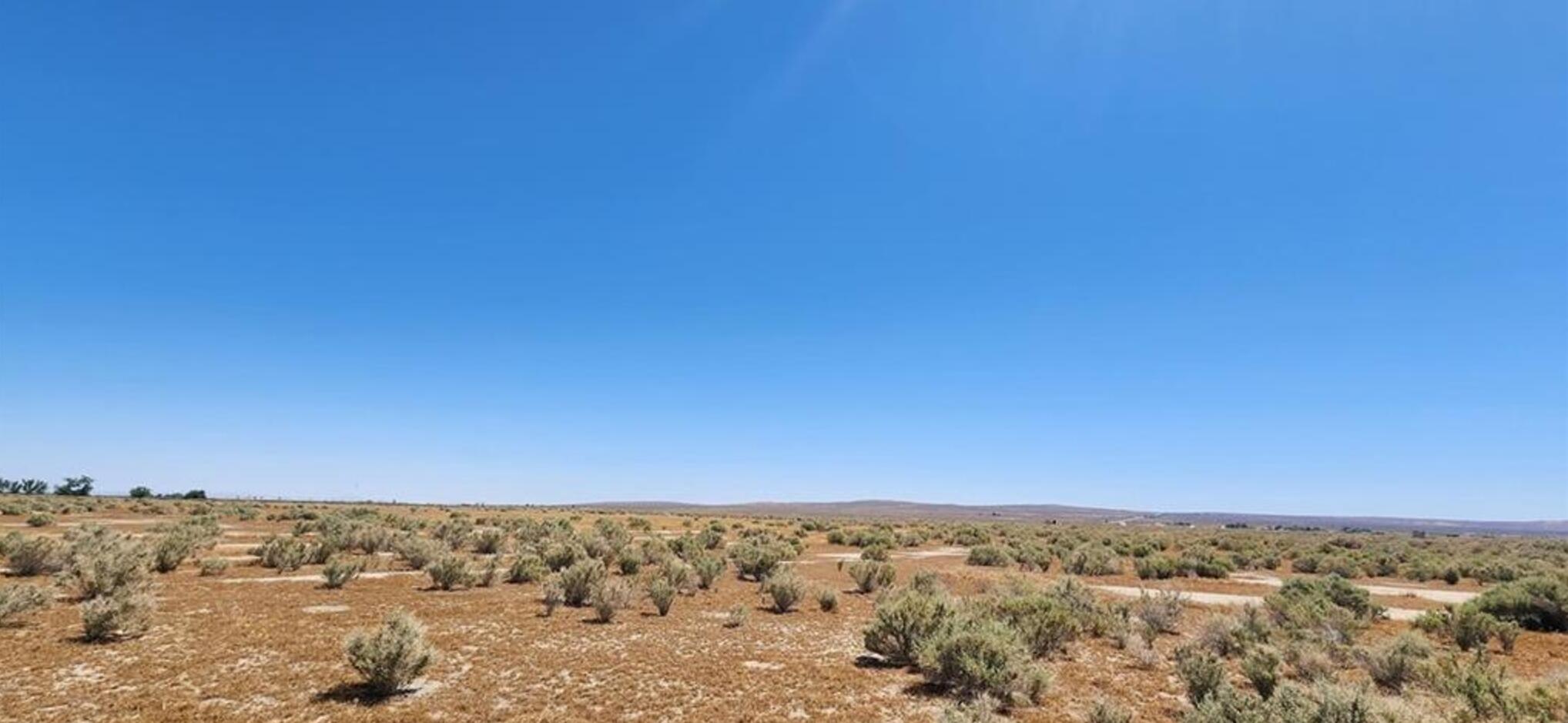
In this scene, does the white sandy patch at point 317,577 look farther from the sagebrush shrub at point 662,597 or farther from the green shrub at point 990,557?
the green shrub at point 990,557

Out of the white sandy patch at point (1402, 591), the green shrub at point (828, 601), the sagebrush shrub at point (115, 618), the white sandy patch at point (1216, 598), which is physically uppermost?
the sagebrush shrub at point (115, 618)

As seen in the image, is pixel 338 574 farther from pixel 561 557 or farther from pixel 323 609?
pixel 561 557

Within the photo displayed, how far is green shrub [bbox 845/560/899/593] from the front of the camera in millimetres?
21938

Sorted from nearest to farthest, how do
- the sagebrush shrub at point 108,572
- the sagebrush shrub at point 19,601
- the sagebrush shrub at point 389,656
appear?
1. the sagebrush shrub at point 389,656
2. the sagebrush shrub at point 19,601
3. the sagebrush shrub at point 108,572

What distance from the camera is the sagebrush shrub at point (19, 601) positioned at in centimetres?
1237

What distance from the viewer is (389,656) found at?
31.5 ft

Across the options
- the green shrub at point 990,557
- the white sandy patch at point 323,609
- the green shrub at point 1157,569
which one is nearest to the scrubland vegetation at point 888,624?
the white sandy patch at point 323,609

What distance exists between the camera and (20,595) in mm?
12719

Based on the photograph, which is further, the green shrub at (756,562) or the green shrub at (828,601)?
the green shrub at (756,562)

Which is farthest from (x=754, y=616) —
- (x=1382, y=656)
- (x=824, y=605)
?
(x=1382, y=656)

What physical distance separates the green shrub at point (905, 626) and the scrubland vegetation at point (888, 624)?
35 mm

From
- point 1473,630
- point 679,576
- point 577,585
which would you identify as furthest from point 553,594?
point 1473,630

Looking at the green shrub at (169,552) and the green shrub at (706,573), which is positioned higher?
the green shrub at (169,552)

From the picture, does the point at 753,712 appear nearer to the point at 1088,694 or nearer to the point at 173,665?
the point at 1088,694
